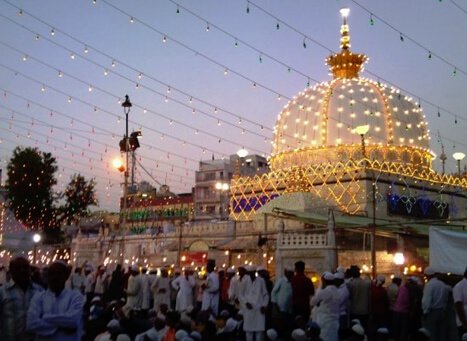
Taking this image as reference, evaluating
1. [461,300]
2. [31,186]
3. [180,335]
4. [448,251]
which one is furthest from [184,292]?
[31,186]

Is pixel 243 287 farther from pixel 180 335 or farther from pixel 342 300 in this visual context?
pixel 180 335

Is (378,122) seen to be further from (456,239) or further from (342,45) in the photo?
(456,239)

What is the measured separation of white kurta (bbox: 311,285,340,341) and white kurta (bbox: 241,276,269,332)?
4.45 ft

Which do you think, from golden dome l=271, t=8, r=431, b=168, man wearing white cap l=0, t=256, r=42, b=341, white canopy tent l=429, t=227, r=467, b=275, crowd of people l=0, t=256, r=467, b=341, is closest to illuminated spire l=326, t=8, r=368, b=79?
golden dome l=271, t=8, r=431, b=168

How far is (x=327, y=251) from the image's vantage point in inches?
679

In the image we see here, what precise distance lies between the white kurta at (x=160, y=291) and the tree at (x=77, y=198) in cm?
3036

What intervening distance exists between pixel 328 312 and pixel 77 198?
3715 centimetres

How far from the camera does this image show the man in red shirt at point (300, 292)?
11570mm

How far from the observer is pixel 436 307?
966cm

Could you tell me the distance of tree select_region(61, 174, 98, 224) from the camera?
43406mm

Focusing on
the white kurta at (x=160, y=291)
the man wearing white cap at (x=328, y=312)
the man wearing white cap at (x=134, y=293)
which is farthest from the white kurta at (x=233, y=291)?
the man wearing white cap at (x=328, y=312)

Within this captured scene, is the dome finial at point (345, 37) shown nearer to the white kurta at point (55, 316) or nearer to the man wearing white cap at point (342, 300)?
the man wearing white cap at point (342, 300)

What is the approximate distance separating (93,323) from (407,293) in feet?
19.1

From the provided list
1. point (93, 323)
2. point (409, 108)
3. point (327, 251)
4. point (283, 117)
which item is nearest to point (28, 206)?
point (283, 117)
